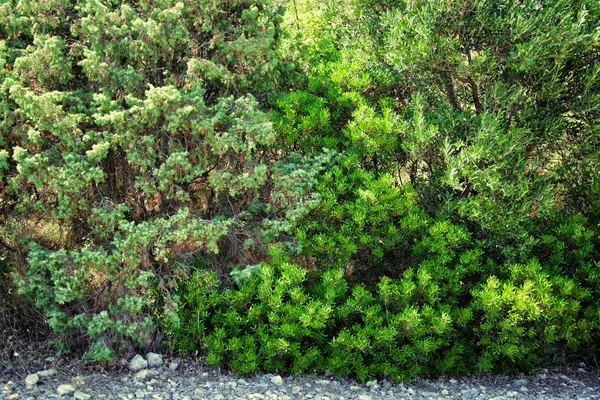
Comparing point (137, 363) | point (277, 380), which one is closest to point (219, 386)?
point (277, 380)

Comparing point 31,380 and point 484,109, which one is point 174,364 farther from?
point 484,109

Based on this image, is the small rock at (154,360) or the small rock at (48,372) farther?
the small rock at (154,360)

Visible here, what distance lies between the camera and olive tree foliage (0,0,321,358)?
13.5 ft

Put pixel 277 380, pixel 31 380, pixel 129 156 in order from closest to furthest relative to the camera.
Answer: pixel 31 380
pixel 129 156
pixel 277 380

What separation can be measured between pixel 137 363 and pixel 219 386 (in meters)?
0.64

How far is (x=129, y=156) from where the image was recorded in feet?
13.5

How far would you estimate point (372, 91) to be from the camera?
5281 mm

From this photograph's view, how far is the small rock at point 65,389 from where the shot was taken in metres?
3.88

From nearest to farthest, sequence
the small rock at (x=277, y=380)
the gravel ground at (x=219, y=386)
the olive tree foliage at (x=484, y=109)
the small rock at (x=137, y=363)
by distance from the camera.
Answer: the gravel ground at (x=219, y=386)
the small rock at (x=277, y=380)
the small rock at (x=137, y=363)
the olive tree foliage at (x=484, y=109)

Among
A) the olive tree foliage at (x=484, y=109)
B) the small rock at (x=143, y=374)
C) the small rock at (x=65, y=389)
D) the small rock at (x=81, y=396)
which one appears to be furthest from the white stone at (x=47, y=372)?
the olive tree foliage at (x=484, y=109)

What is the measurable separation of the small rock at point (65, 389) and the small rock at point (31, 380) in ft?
0.63

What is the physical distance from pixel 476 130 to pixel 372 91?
996mm

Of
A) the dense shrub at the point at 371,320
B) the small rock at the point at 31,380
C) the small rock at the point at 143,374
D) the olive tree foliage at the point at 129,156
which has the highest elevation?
the olive tree foliage at the point at 129,156

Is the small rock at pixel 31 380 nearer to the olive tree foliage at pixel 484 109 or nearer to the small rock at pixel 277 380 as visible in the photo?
the small rock at pixel 277 380
